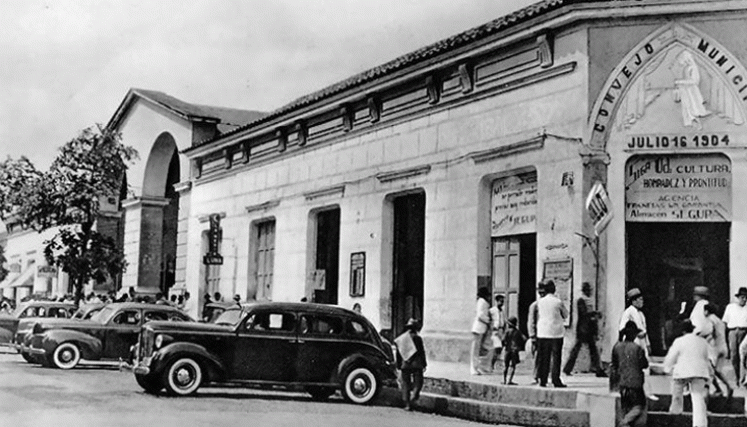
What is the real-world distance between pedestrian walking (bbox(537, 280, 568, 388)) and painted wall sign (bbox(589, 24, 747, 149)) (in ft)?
11.9

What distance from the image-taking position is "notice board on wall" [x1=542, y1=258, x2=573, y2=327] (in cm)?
1775

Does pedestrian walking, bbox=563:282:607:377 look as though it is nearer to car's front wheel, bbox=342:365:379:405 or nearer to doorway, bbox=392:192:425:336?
car's front wheel, bbox=342:365:379:405

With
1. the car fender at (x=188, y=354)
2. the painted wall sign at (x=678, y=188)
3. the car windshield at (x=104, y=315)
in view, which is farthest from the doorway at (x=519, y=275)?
the car windshield at (x=104, y=315)

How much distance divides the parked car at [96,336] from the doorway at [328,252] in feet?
22.5

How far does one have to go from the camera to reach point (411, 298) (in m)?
24.0

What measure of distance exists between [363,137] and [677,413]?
13223 mm

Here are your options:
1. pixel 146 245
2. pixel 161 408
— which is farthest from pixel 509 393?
pixel 146 245

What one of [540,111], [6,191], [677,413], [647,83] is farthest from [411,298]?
[6,191]

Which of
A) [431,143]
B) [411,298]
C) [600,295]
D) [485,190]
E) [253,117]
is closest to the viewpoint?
[600,295]

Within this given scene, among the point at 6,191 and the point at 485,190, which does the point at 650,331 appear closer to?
the point at 485,190

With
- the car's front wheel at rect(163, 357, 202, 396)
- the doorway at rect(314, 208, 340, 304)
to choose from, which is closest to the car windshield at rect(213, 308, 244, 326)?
the car's front wheel at rect(163, 357, 202, 396)

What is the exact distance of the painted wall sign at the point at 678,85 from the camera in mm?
17172

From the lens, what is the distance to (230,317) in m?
17.0

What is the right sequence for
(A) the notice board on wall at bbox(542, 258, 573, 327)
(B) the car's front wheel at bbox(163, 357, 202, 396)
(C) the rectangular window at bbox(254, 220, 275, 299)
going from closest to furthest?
(B) the car's front wheel at bbox(163, 357, 202, 396), (A) the notice board on wall at bbox(542, 258, 573, 327), (C) the rectangular window at bbox(254, 220, 275, 299)
